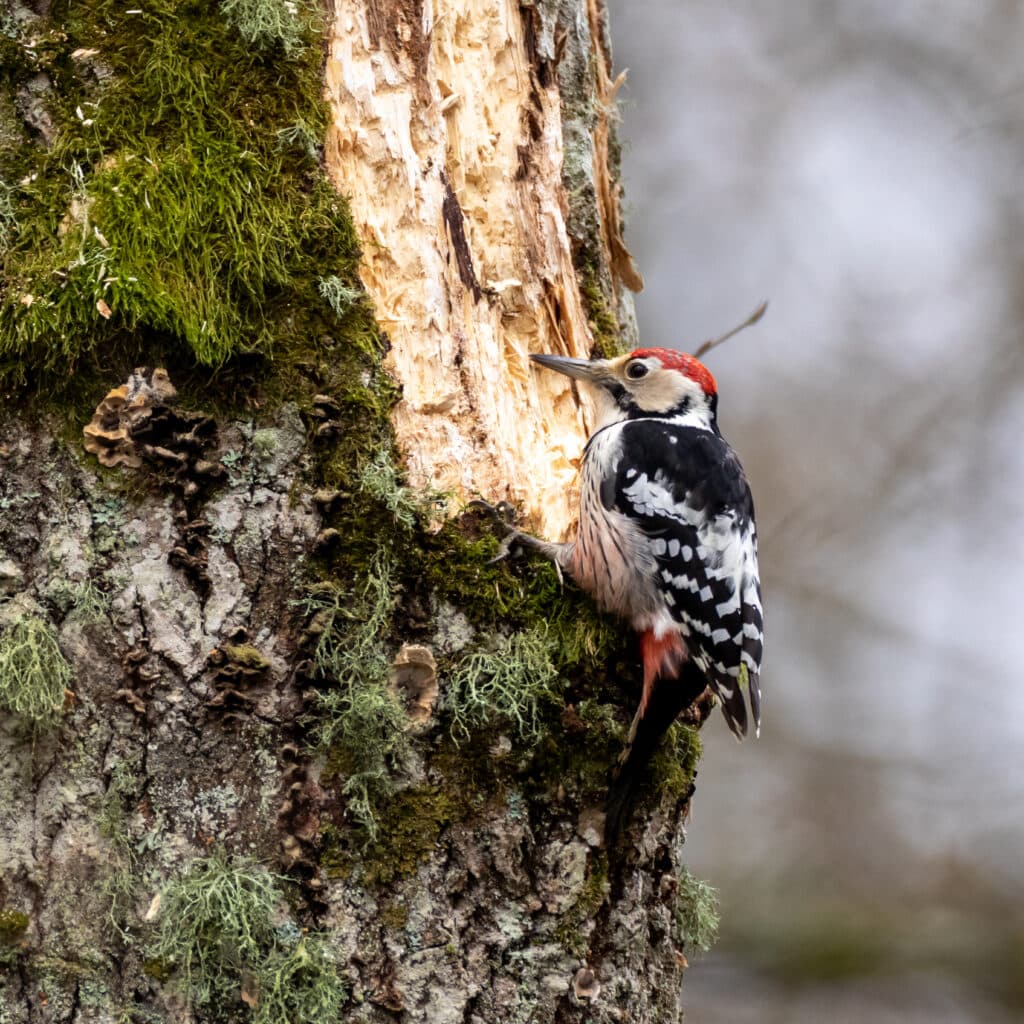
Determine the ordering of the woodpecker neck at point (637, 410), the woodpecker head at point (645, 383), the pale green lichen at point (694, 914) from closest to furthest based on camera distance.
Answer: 1. the pale green lichen at point (694, 914)
2. the woodpecker head at point (645, 383)
3. the woodpecker neck at point (637, 410)

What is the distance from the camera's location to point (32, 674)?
79.4 inches

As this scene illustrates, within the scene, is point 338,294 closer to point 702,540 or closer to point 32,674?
point 32,674

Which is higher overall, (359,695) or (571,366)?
(571,366)

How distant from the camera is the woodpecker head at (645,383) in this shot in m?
2.95

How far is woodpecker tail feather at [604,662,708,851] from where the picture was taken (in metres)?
2.23

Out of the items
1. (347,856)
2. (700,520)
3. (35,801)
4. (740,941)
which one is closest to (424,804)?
(347,856)

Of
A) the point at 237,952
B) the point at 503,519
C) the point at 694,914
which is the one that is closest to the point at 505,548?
the point at 503,519

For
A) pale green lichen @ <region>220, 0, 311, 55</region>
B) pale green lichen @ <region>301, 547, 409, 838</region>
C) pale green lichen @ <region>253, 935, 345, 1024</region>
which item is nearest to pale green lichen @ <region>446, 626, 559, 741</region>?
pale green lichen @ <region>301, 547, 409, 838</region>

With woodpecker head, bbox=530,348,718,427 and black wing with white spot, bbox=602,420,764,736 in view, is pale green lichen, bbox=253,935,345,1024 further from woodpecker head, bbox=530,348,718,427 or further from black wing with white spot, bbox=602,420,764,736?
woodpecker head, bbox=530,348,718,427

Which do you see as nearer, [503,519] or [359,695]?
[359,695]

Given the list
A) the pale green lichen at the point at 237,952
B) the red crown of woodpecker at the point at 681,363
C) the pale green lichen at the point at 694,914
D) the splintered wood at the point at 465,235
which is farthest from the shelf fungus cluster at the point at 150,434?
the pale green lichen at the point at 694,914

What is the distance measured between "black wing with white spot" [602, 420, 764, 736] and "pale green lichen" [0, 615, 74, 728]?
134 centimetres

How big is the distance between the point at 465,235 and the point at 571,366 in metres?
0.43

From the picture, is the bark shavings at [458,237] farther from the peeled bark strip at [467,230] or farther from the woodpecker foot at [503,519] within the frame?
the woodpecker foot at [503,519]
